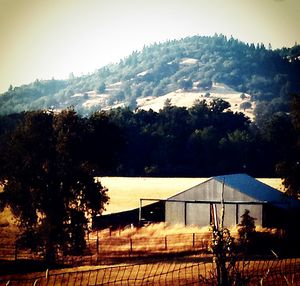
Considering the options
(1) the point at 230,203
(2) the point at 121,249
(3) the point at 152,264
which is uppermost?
(1) the point at 230,203

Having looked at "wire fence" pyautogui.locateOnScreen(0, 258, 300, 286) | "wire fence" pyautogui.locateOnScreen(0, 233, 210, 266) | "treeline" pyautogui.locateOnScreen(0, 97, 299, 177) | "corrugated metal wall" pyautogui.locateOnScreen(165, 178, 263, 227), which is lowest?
"wire fence" pyautogui.locateOnScreen(0, 233, 210, 266)

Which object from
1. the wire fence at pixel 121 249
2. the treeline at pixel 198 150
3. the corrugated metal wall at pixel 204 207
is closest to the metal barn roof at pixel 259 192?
the corrugated metal wall at pixel 204 207

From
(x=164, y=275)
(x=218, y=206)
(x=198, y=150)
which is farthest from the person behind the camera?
(x=198, y=150)

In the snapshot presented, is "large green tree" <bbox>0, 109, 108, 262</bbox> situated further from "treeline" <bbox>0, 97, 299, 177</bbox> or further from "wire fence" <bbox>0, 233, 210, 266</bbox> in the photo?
"treeline" <bbox>0, 97, 299, 177</bbox>

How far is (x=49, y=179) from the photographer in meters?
28.7

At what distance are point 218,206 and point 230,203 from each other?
1.21m

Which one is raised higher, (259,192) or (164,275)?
(259,192)

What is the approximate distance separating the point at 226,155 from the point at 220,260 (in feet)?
281

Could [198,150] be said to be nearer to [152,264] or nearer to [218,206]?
[218,206]

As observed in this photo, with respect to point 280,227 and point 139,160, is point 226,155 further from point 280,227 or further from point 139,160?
point 280,227

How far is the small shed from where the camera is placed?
37500 mm

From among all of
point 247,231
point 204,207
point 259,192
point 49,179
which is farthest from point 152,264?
point 259,192

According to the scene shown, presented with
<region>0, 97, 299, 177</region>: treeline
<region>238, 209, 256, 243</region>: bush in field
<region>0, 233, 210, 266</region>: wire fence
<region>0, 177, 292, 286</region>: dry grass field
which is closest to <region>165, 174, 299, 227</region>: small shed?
<region>0, 177, 292, 286</region>: dry grass field

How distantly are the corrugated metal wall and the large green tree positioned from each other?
1414 cm
